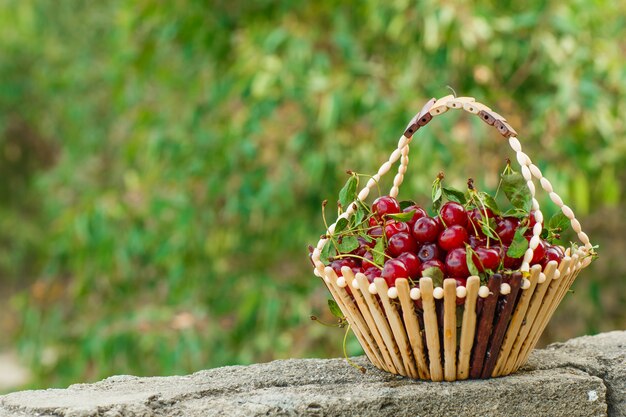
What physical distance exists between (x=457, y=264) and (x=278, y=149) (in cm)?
177

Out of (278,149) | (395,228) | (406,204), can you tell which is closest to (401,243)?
(395,228)

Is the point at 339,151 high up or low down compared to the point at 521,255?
up

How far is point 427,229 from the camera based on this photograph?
1.16 meters

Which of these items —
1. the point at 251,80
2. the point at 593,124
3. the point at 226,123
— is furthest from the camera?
the point at 226,123

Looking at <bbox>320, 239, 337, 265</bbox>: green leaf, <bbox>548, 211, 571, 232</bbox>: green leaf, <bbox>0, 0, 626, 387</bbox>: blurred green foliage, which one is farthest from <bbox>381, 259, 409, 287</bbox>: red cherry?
<bbox>0, 0, 626, 387</bbox>: blurred green foliage

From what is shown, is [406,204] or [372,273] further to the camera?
[406,204]

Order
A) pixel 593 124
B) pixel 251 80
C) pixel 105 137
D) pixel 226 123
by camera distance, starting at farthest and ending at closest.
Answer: pixel 105 137 < pixel 226 123 < pixel 251 80 < pixel 593 124

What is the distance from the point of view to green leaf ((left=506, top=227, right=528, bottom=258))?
1129 mm

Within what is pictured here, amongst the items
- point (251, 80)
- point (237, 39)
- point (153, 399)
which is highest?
point (237, 39)

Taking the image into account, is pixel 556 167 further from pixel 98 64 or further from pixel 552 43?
pixel 98 64

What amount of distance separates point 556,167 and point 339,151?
62cm

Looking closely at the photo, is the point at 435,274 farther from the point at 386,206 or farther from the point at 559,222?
the point at 559,222

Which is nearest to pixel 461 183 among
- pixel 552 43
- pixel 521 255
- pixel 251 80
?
pixel 552 43

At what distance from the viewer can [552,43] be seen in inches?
98.2
